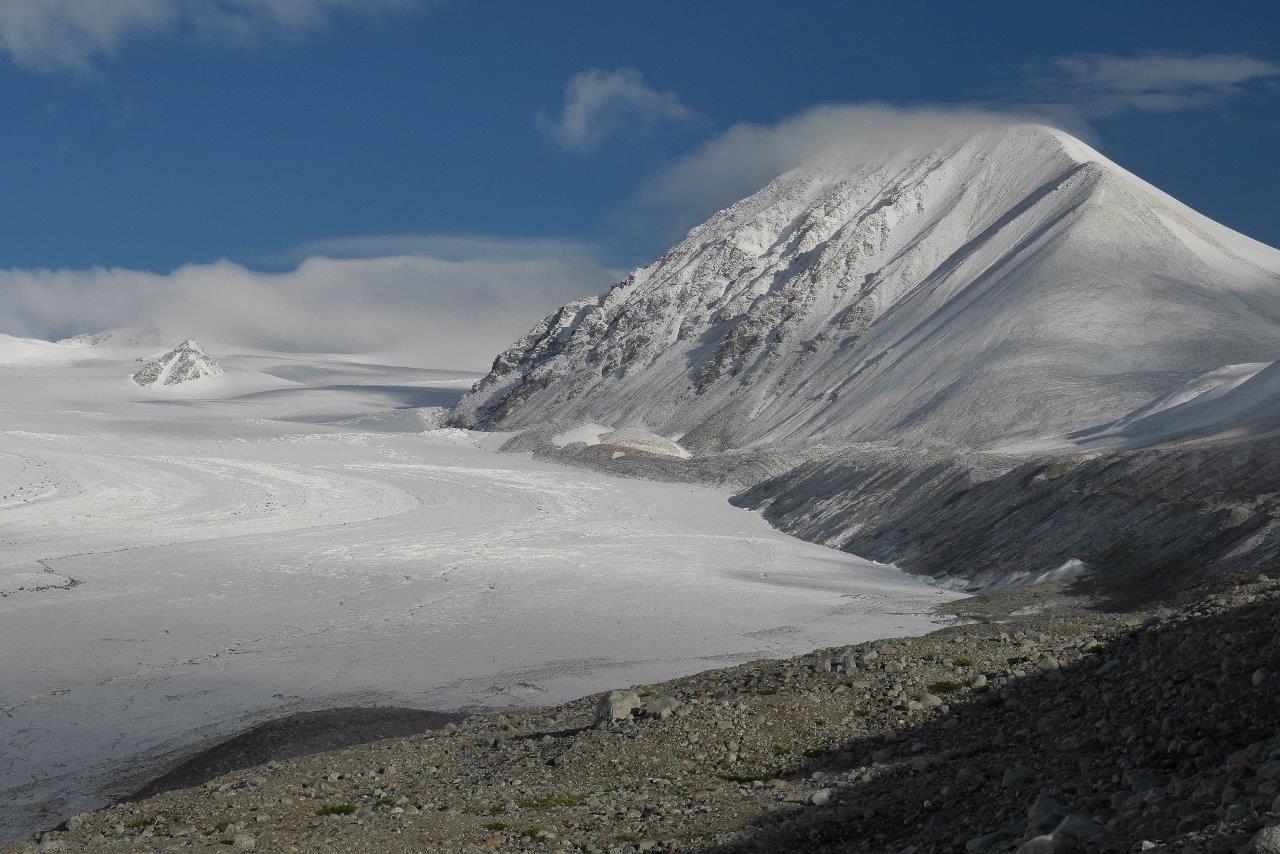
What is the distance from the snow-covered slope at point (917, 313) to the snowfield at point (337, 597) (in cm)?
2462

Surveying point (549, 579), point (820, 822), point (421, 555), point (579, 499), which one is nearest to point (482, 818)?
point (820, 822)

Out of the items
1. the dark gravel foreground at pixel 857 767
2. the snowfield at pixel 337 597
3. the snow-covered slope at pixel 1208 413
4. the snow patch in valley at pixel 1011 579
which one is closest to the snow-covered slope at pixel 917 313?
the snow-covered slope at pixel 1208 413

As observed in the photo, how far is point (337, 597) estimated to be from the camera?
132 feet

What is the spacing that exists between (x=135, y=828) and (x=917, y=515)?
41.3 m

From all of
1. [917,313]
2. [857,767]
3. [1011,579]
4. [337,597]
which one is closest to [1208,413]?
[1011,579]

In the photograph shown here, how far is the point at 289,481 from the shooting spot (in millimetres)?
73812

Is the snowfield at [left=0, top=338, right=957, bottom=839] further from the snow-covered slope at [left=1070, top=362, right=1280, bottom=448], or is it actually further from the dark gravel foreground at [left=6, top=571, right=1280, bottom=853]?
the snow-covered slope at [left=1070, top=362, right=1280, bottom=448]

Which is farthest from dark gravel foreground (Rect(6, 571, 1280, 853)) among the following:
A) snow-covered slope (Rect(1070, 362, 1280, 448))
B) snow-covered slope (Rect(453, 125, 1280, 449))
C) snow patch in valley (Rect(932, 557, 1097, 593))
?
snow-covered slope (Rect(453, 125, 1280, 449))

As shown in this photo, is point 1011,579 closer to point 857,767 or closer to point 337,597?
point 337,597

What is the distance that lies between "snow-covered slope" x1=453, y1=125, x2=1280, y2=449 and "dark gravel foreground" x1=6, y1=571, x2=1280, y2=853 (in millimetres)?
62096

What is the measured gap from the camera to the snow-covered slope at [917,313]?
3241 inches

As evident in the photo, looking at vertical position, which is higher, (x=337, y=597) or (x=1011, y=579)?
(x=1011, y=579)

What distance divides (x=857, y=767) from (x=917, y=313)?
98104mm

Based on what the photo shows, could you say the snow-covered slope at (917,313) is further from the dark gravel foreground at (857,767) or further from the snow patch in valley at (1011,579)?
the dark gravel foreground at (857,767)
